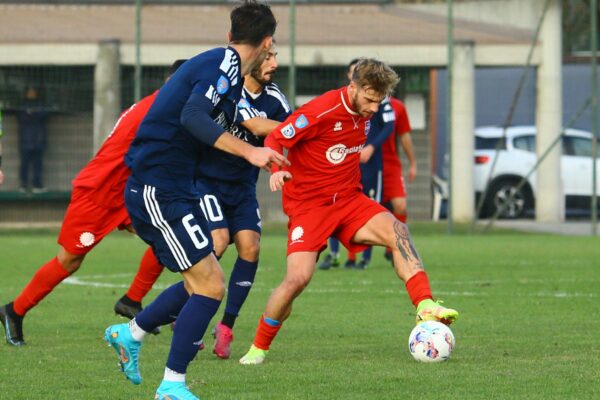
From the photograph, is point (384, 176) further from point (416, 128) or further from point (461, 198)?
point (416, 128)

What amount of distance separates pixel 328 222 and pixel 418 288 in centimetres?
70

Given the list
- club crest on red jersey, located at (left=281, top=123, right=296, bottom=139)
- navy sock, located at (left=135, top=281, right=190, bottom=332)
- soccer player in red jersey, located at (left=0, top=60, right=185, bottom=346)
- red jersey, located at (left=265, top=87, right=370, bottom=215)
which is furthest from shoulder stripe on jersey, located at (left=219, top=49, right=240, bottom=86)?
soccer player in red jersey, located at (left=0, top=60, right=185, bottom=346)

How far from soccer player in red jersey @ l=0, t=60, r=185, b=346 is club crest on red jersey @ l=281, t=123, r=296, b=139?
3.68 ft

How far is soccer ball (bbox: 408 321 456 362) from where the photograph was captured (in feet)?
24.6

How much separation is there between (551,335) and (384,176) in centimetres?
712

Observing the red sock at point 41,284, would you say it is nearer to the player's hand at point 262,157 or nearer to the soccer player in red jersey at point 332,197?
the soccer player in red jersey at point 332,197

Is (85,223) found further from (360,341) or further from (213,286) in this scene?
(213,286)

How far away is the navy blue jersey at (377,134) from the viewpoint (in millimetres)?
14648

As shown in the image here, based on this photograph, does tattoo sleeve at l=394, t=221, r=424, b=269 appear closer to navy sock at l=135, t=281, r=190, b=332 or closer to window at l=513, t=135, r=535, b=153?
navy sock at l=135, t=281, r=190, b=332

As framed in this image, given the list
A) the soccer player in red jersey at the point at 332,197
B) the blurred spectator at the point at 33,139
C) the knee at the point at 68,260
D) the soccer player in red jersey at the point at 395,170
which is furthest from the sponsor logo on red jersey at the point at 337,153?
the blurred spectator at the point at 33,139

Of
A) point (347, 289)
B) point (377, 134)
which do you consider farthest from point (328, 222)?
point (377, 134)

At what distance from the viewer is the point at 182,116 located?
6176 millimetres

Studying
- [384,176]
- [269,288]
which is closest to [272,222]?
[384,176]

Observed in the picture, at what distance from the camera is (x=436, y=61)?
23.5 meters
